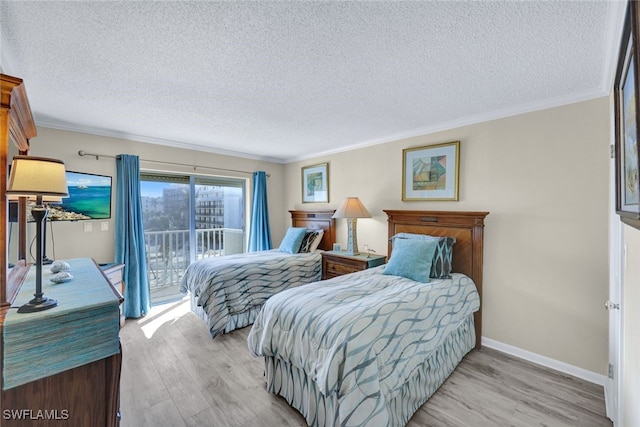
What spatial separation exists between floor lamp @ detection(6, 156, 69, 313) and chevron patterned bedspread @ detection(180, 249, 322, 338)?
6.05ft

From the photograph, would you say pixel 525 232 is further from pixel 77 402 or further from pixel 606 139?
pixel 77 402

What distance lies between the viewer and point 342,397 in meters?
1.49

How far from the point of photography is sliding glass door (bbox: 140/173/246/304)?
4.16 meters

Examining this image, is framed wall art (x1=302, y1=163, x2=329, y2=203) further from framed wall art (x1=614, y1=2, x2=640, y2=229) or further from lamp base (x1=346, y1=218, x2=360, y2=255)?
framed wall art (x1=614, y1=2, x2=640, y2=229)

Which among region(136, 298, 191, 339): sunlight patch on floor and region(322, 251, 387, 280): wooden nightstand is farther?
region(322, 251, 387, 280): wooden nightstand

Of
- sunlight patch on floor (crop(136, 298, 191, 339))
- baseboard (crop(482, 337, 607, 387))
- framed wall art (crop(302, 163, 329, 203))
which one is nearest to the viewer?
baseboard (crop(482, 337, 607, 387))

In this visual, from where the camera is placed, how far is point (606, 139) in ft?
7.29

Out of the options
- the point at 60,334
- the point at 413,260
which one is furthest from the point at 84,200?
the point at 413,260

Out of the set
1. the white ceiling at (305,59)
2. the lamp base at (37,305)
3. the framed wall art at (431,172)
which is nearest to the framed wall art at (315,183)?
the framed wall art at (431,172)

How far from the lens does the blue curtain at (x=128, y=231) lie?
3482 mm

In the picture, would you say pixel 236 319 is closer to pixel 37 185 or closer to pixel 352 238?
pixel 352 238

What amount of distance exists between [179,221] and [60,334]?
11.1 feet

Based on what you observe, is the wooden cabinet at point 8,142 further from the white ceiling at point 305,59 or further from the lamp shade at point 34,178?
the white ceiling at point 305,59

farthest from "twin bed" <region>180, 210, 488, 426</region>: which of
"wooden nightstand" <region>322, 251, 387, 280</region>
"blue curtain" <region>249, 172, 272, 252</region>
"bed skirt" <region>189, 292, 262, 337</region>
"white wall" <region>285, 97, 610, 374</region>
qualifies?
"blue curtain" <region>249, 172, 272, 252</region>
